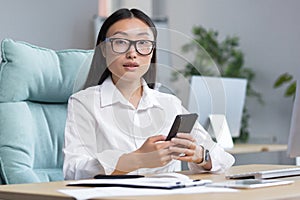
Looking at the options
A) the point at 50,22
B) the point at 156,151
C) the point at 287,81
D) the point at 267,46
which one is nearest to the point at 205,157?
the point at 156,151

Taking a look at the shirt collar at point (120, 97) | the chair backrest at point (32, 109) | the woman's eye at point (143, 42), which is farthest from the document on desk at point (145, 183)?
the chair backrest at point (32, 109)

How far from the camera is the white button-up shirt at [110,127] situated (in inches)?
67.6

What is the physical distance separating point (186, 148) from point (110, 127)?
0.71 feet

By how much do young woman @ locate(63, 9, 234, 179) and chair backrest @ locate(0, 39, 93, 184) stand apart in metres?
0.33

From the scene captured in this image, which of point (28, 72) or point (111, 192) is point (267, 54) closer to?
point (28, 72)

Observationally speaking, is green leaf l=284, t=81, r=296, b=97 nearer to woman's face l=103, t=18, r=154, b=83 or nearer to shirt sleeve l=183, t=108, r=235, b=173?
shirt sleeve l=183, t=108, r=235, b=173

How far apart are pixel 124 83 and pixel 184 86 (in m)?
0.18

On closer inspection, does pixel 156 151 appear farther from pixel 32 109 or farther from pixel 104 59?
pixel 32 109

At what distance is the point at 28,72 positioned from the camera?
2230 mm

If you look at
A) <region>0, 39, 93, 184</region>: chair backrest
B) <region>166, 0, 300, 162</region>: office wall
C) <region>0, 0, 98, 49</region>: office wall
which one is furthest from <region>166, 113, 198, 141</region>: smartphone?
<region>166, 0, 300, 162</region>: office wall

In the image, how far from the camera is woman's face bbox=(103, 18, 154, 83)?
1676 millimetres

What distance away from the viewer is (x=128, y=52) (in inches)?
65.5

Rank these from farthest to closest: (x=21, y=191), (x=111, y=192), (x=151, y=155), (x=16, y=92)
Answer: (x=16, y=92) → (x=151, y=155) → (x=21, y=191) → (x=111, y=192)

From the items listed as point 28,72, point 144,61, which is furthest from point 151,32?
point 28,72
